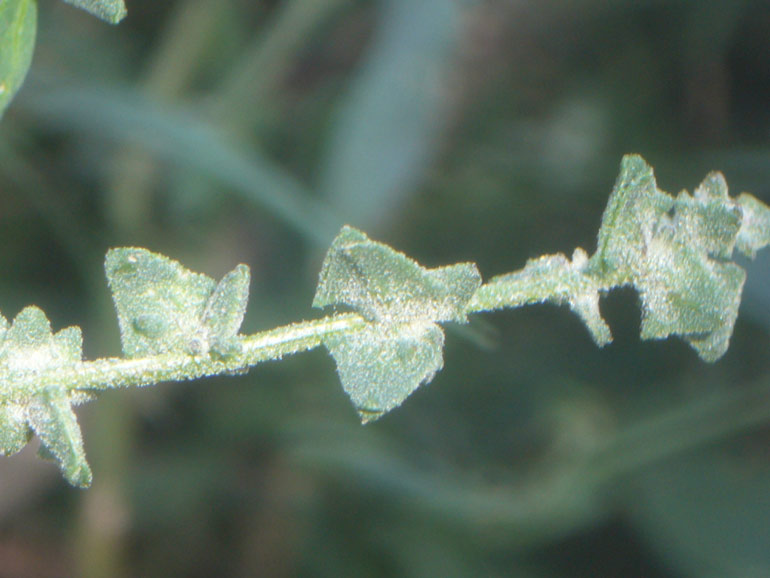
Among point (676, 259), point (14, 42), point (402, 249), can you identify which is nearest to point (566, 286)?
point (676, 259)

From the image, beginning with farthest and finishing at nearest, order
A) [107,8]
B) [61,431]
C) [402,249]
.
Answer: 1. [402,249]
2. [107,8]
3. [61,431]

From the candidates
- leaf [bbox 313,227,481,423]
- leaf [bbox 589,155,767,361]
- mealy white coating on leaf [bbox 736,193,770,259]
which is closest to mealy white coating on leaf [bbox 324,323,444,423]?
leaf [bbox 313,227,481,423]

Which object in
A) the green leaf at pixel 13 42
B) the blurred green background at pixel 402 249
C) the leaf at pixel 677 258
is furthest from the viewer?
the blurred green background at pixel 402 249

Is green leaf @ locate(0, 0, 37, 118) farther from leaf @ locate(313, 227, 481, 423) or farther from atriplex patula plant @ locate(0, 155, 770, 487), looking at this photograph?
leaf @ locate(313, 227, 481, 423)

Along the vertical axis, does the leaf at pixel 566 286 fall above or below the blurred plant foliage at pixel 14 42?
below

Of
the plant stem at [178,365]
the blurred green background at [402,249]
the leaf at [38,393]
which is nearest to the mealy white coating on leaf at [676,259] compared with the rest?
the plant stem at [178,365]

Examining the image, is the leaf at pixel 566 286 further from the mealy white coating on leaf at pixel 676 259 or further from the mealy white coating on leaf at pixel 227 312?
the mealy white coating on leaf at pixel 227 312

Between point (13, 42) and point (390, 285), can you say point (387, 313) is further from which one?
point (13, 42)
